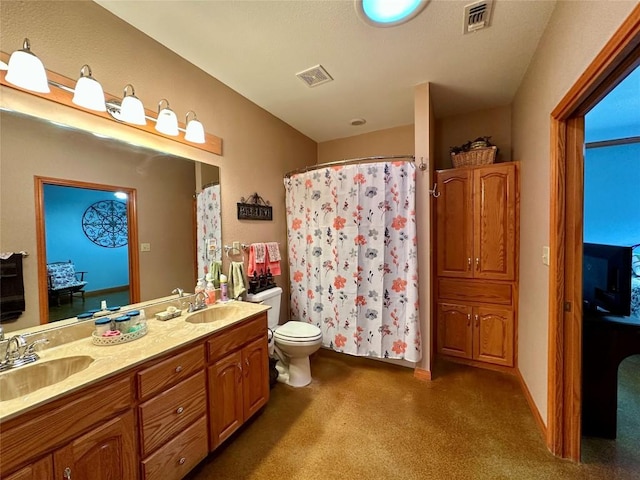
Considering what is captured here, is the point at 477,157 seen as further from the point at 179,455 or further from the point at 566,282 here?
the point at 179,455

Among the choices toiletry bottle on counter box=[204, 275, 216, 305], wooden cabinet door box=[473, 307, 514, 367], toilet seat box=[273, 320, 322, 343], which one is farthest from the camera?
wooden cabinet door box=[473, 307, 514, 367]

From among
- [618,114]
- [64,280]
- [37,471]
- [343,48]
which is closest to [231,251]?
[64,280]

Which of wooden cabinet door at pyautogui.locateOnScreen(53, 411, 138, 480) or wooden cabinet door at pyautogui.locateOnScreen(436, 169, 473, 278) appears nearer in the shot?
wooden cabinet door at pyautogui.locateOnScreen(53, 411, 138, 480)

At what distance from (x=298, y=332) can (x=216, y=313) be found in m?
0.67

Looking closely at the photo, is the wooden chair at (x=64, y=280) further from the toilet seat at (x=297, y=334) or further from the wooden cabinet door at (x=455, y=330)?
the wooden cabinet door at (x=455, y=330)

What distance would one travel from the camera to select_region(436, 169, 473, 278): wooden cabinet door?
8.09 ft

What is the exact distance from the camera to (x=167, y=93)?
5.86 feet

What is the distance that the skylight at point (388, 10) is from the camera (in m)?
1.44

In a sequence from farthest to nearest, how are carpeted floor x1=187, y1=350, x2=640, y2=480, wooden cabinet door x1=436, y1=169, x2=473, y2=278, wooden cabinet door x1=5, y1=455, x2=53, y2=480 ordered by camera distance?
wooden cabinet door x1=436, y1=169, x2=473, y2=278 < carpeted floor x1=187, y1=350, x2=640, y2=480 < wooden cabinet door x1=5, y1=455, x2=53, y2=480

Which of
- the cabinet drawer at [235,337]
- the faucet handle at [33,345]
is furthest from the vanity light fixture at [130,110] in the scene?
the cabinet drawer at [235,337]

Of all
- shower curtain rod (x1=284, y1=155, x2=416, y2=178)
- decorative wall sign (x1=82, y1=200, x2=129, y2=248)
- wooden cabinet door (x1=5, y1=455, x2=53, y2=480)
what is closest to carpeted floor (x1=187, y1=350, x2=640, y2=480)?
wooden cabinet door (x1=5, y1=455, x2=53, y2=480)

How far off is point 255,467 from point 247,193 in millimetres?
1978

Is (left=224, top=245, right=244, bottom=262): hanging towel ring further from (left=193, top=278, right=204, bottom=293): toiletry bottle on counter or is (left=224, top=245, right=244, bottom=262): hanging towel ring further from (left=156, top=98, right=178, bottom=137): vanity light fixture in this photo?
(left=156, top=98, right=178, bottom=137): vanity light fixture

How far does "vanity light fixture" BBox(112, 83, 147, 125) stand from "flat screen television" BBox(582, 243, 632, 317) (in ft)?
8.93
